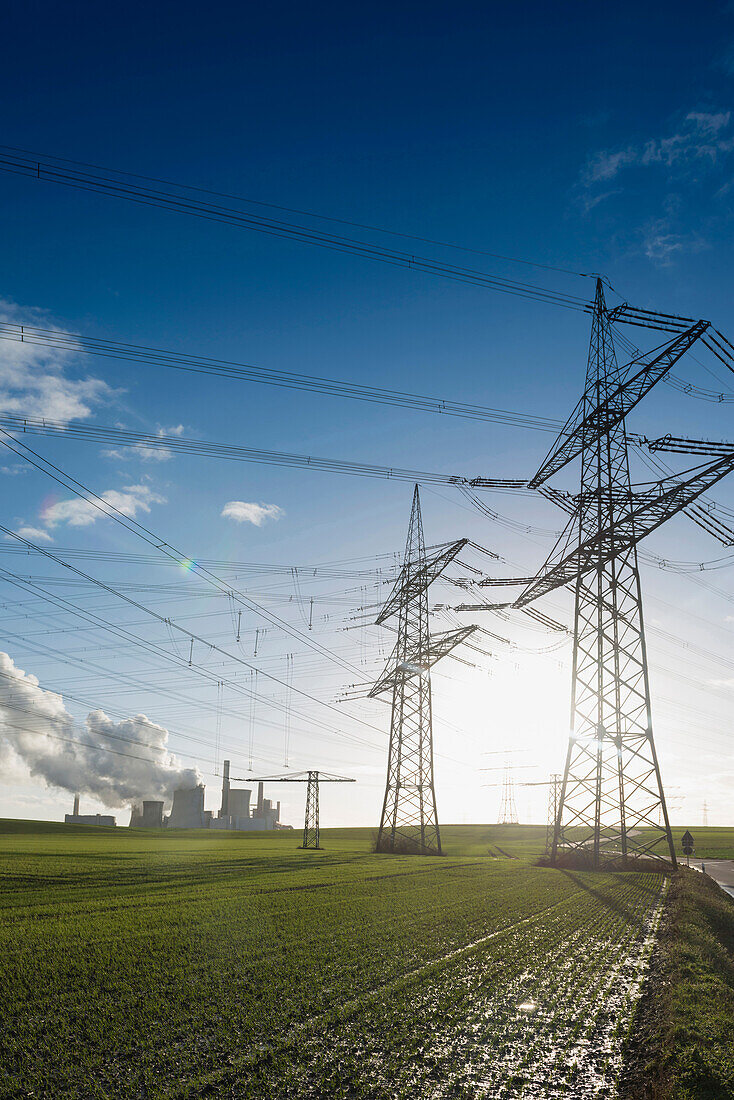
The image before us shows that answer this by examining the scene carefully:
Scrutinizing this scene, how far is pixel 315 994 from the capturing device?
1181 centimetres

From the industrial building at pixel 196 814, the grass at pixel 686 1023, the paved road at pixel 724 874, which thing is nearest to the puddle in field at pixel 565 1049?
the grass at pixel 686 1023

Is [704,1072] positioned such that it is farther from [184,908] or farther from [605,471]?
[605,471]

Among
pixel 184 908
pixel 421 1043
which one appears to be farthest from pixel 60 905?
pixel 421 1043

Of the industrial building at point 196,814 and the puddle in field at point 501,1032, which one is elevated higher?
the puddle in field at point 501,1032

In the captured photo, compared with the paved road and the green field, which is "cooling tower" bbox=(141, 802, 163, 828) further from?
the green field

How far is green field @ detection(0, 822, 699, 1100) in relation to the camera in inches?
343

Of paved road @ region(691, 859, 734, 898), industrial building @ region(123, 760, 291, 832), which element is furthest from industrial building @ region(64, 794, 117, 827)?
paved road @ region(691, 859, 734, 898)

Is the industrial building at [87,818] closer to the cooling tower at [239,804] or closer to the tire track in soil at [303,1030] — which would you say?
the cooling tower at [239,804]

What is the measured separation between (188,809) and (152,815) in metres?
7.33

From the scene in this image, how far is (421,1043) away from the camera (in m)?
9.73

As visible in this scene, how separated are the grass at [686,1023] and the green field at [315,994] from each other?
396 millimetres

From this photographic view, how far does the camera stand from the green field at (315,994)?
8719mm

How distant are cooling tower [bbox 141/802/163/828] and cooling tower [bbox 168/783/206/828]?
9.16 ft

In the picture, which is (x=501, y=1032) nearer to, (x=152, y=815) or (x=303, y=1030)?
(x=303, y=1030)
